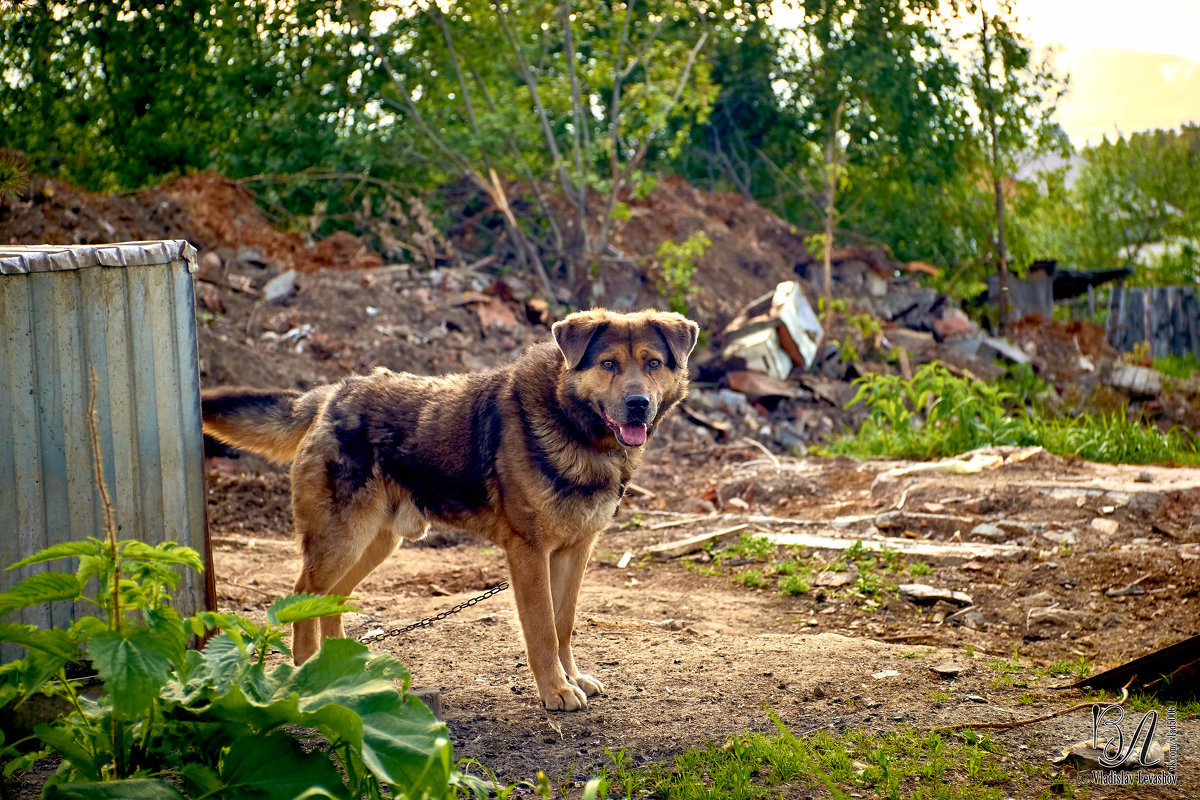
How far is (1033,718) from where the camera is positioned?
176 inches

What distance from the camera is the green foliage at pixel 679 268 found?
15.4 m

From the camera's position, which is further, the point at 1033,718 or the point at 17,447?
the point at 1033,718

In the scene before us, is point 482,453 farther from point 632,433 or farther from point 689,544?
point 689,544

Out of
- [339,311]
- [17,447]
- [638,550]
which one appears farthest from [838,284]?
[17,447]

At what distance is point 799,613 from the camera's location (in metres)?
6.54

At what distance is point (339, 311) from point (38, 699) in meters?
9.31

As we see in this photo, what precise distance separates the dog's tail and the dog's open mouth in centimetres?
→ 174

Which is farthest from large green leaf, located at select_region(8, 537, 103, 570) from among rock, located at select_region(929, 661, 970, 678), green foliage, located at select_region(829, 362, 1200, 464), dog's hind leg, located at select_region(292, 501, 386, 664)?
green foliage, located at select_region(829, 362, 1200, 464)

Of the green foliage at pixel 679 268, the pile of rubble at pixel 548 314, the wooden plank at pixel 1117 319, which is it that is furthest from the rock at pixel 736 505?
the wooden plank at pixel 1117 319

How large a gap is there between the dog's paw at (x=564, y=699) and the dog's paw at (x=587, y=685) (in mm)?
179

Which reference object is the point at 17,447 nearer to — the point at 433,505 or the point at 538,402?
the point at 433,505

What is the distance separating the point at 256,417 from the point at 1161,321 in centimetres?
2101

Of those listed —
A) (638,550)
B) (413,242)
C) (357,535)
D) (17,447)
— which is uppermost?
(413,242)

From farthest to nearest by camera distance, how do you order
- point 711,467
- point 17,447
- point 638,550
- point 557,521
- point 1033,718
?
point 711,467 → point 638,550 → point 557,521 → point 1033,718 → point 17,447
